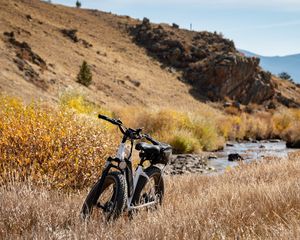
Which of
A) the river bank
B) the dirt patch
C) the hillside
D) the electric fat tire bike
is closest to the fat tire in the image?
the electric fat tire bike

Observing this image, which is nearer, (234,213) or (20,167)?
(234,213)

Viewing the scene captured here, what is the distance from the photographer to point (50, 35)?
56.2 meters

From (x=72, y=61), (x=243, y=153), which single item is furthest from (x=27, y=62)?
(x=243, y=153)

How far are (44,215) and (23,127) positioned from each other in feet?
10.4

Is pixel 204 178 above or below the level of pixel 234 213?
below

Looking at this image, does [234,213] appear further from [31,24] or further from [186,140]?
[31,24]

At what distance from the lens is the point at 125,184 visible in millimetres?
5379

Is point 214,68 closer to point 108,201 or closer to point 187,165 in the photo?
point 187,165

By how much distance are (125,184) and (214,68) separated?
56.0 meters

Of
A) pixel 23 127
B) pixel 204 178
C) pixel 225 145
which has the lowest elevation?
pixel 225 145

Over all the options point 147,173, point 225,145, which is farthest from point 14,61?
point 147,173

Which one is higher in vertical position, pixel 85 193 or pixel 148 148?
pixel 148 148

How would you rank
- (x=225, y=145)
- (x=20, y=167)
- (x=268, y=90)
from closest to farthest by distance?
(x=20, y=167), (x=225, y=145), (x=268, y=90)

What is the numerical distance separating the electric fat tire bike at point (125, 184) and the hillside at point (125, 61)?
23243mm
